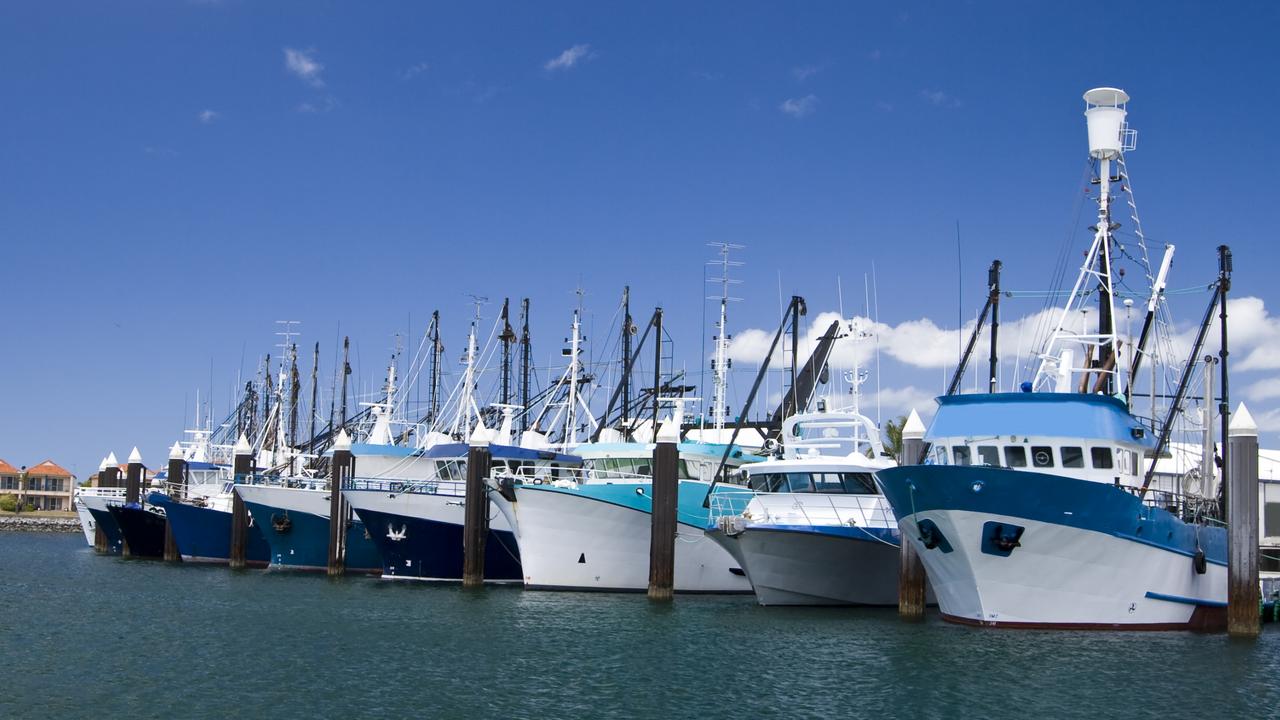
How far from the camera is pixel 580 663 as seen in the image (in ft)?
76.6

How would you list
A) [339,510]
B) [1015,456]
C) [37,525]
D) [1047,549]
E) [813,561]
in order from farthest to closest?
1. [37,525]
2. [339,510]
3. [813,561]
4. [1015,456]
5. [1047,549]

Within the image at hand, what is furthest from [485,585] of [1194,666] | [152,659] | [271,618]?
[1194,666]

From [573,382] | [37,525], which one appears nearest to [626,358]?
[573,382]

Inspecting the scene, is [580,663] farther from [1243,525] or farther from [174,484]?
[174,484]

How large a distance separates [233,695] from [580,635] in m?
9.03

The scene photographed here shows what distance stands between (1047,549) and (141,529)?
43.5 metres

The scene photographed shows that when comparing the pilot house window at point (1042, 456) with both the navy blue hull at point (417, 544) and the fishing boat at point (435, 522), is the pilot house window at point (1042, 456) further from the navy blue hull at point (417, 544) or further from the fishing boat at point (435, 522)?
the navy blue hull at point (417, 544)

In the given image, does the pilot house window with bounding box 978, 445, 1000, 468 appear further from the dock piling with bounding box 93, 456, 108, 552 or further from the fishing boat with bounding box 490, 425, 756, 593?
the dock piling with bounding box 93, 456, 108, 552

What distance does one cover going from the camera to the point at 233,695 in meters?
19.9

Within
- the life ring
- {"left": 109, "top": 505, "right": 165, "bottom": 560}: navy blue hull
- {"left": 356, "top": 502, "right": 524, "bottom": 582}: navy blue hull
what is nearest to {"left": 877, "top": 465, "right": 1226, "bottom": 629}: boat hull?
{"left": 356, "top": 502, "right": 524, "bottom": 582}: navy blue hull

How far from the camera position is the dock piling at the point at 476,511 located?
3756 centimetres

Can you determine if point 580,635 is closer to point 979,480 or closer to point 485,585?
point 979,480

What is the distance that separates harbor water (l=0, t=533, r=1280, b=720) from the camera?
19438 mm

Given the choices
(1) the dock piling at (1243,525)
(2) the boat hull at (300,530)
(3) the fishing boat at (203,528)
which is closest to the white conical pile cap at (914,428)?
(1) the dock piling at (1243,525)
